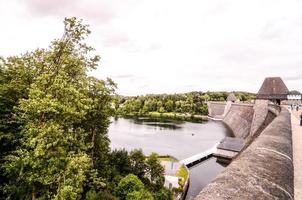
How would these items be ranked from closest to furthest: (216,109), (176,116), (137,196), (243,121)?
1. (137,196)
2. (243,121)
3. (176,116)
4. (216,109)

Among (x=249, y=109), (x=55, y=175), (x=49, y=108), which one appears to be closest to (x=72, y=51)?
(x=49, y=108)

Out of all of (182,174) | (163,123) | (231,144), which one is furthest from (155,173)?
(163,123)

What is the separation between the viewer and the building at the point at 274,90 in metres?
45.9

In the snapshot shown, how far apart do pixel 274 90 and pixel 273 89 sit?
1.04 ft

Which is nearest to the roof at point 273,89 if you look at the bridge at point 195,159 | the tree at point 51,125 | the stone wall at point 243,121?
the stone wall at point 243,121

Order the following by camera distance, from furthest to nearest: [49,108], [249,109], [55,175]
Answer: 1. [249,109]
2. [55,175]
3. [49,108]

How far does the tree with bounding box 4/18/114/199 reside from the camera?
402 inches

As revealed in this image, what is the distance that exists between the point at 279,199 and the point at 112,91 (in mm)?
19182

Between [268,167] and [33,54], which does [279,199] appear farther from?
[33,54]

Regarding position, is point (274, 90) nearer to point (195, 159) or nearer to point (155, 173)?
point (195, 159)

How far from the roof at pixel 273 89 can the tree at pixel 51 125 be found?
146 ft

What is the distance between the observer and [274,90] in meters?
46.8

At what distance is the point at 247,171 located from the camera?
3.04 meters

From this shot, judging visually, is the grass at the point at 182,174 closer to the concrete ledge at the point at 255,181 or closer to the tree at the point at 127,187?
the tree at the point at 127,187
